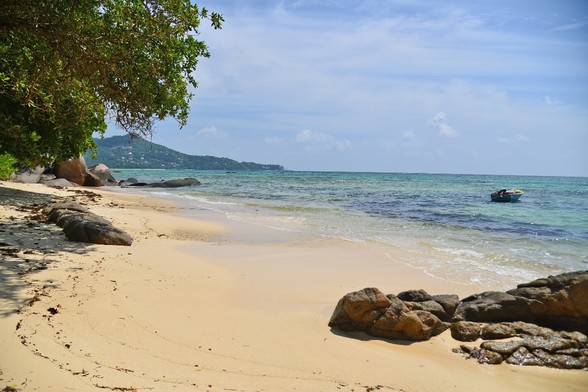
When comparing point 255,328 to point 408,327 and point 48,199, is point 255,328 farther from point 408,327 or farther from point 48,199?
point 48,199

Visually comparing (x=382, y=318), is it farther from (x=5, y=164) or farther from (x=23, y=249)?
(x=5, y=164)

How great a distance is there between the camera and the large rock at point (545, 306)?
650 cm

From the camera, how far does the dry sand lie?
14.3 ft

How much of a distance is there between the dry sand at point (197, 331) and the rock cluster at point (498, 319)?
21 cm

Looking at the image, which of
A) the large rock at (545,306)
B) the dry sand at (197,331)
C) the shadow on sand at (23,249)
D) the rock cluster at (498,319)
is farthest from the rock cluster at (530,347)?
the shadow on sand at (23,249)

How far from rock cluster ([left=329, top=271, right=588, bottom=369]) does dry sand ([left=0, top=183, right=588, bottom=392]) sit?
0.21 meters

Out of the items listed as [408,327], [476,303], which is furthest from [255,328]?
[476,303]

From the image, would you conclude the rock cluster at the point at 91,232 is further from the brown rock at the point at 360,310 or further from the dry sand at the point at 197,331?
the brown rock at the point at 360,310

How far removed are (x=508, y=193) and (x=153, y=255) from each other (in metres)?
31.3

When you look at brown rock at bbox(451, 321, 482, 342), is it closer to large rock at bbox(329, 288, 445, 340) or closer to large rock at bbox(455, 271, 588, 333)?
large rock at bbox(329, 288, 445, 340)

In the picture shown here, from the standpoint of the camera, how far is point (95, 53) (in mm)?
7184

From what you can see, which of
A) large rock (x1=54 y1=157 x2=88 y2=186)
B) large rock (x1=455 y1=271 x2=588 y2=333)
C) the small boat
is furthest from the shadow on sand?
the small boat

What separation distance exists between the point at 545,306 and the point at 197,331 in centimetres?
506

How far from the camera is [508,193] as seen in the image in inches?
1353
